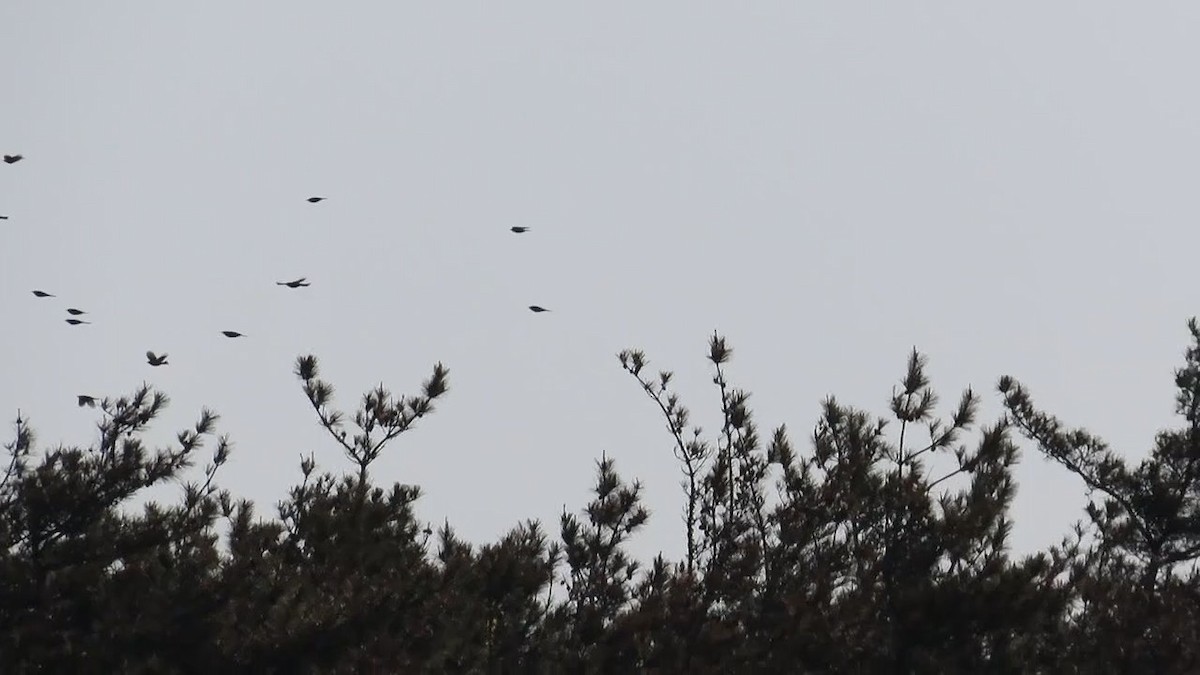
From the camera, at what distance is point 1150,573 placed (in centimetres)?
1703

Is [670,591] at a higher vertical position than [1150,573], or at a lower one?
lower

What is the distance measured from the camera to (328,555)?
14.7m

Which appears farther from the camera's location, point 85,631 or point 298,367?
point 298,367

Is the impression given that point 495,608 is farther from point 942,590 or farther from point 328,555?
point 942,590

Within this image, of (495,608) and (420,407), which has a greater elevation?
(420,407)

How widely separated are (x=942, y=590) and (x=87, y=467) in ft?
22.1

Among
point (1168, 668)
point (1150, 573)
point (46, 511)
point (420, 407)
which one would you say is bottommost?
point (1168, 668)

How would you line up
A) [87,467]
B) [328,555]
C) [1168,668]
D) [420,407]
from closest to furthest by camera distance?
[1168,668] < [87,467] < [328,555] < [420,407]

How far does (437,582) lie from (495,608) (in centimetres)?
49

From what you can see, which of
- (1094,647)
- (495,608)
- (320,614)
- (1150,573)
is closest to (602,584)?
(495,608)

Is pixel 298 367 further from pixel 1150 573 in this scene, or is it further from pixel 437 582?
pixel 1150 573

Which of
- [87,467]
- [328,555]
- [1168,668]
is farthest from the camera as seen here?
[328,555]

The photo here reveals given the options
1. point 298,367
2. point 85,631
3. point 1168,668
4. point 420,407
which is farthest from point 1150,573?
point 85,631

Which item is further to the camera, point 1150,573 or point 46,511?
point 1150,573
